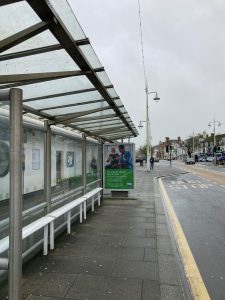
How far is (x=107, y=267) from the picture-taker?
4.78 m

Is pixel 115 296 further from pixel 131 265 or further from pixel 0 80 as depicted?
pixel 0 80

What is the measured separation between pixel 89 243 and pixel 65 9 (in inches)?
163

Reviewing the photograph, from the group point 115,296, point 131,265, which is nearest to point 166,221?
point 131,265

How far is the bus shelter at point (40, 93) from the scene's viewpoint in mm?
2656

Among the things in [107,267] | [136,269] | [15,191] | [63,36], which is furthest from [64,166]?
[15,191]

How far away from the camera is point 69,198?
759cm

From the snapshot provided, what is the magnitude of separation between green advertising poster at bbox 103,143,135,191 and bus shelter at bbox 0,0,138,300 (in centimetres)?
434

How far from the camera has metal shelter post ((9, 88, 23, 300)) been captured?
2617mm

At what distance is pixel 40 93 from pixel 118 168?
7.62 metres

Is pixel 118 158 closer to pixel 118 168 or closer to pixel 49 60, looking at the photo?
pixel 118 168

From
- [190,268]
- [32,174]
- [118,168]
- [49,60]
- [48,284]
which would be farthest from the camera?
[118,168]

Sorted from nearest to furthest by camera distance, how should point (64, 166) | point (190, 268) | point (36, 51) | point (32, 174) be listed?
point (36, 51) → point (190, 268) → point (32, 174) → point (64, 166)

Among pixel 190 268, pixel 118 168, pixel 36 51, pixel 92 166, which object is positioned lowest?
pixel 190 268

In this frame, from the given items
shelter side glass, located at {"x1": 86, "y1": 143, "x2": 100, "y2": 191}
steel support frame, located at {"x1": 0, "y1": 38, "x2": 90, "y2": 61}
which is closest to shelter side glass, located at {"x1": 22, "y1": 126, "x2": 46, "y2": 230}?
steel support frame, located at {"x1": 0, "y1": 38, "x2": 90, "y2": 61}
